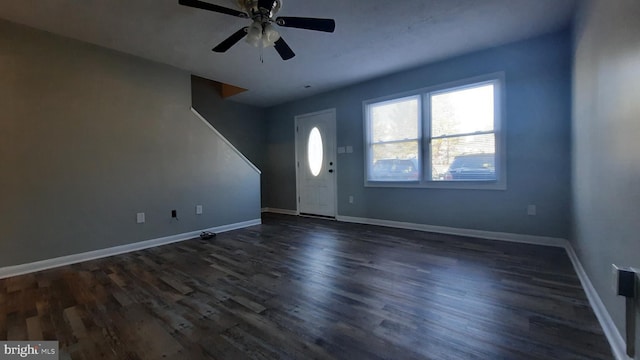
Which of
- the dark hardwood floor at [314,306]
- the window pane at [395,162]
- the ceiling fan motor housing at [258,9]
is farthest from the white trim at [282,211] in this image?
the ceiling fan motor housing at [258,9]

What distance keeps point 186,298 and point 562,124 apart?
4.17 metres

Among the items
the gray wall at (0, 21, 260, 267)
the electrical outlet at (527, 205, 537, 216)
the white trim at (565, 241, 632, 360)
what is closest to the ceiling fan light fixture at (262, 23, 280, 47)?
the gray wall at (0, 21, 260, 267)

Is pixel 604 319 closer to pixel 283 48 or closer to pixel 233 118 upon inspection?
pixel 283 48

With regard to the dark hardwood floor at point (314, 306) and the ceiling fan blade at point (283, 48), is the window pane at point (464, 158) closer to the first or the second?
the dark hardwood floor at point (314, 306)

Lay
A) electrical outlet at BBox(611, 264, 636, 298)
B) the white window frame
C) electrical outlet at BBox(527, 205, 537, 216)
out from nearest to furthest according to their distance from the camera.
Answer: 1. electrical outlet at BBox(611, 264, 636, 298)
2. electrical outlet at BBox(527, 205, 537, 216)
3. the white window frame

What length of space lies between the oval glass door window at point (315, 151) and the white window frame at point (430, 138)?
1078 mm

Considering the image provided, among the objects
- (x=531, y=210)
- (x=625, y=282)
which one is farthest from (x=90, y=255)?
(x=531, y=210)

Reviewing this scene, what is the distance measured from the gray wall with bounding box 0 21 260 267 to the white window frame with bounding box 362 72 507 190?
2657 millimetres

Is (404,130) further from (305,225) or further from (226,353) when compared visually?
(226,353)

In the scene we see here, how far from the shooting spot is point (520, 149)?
327 cm

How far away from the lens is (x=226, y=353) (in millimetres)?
1377

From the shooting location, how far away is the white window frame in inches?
132
